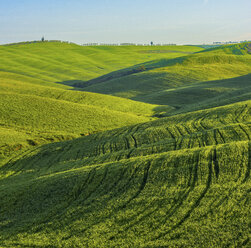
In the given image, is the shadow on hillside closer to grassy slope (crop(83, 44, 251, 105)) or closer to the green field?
grassy slope (crop(83, 44, 251, 105))

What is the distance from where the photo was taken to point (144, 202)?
1856cm

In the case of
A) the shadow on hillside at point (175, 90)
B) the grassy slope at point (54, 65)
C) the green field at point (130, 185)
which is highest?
the grassy slope at point (54, 65)

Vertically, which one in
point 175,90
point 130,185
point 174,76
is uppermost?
point 174,76

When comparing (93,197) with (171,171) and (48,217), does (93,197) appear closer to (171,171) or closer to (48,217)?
(48,217)

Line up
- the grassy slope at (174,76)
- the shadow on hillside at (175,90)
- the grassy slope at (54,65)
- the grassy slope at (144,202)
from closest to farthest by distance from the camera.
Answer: the grassy slope at (144,202)
the shadow on hillside at (175,90)
the grassy slope at (174,76)
the grassy slope at (54,65)

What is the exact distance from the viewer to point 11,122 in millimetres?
50750

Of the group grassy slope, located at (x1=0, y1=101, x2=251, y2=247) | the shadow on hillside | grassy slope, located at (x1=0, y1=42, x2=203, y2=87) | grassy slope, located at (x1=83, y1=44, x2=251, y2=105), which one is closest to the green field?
grassy slope, located at (x1=0, y1=101, x2=251, y2=247)

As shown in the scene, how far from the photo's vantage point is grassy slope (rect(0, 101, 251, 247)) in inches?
610

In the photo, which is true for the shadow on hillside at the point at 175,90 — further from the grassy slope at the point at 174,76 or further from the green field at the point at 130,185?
the green field at the point at 130,185

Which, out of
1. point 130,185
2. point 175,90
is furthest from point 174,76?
point 130,185

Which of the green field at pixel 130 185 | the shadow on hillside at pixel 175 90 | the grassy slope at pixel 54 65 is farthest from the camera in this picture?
the grassy slope at pixel 54 65

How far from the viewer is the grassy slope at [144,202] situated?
610 inches

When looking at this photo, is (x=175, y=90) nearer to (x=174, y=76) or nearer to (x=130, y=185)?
(x=174, y=76)

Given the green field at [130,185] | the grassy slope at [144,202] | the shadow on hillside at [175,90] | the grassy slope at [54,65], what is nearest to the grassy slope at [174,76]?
the shadow on hillside at [175,90]
